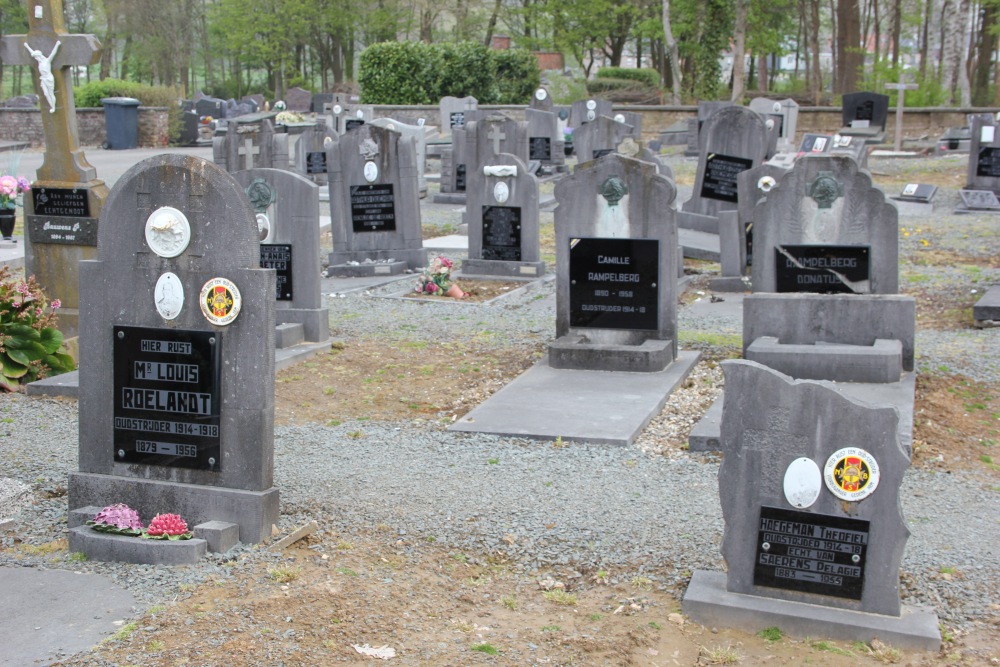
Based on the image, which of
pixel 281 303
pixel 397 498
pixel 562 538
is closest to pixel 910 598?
pixel 562 538

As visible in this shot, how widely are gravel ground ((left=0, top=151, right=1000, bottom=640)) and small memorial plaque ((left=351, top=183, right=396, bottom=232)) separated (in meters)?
6.23

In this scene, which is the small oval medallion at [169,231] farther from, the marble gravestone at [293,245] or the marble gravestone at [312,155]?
the marble gravestone at [312,155]

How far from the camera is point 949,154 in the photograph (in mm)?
27375

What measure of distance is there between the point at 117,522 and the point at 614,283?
16.0 ft

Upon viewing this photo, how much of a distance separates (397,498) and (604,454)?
4.66ft

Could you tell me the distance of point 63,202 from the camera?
1023 cm

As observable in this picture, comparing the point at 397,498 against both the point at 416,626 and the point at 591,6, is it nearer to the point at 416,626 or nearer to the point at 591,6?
the point at 416,626

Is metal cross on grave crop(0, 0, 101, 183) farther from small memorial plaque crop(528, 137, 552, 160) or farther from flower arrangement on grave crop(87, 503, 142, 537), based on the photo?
small memorial plaque crop(528, 137, 552, 160)

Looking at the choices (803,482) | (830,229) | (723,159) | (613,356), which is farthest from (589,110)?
(803,482)

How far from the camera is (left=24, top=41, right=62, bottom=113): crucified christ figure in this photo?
10.1 metres

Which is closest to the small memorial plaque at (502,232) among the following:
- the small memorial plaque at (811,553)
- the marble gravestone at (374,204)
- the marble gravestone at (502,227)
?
the marble gravestone at (502,227)

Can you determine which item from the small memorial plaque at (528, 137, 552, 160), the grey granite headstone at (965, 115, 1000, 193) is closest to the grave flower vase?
the small memorial plaque at (528, 137, 552, 160)

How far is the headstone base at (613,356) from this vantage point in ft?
28.3

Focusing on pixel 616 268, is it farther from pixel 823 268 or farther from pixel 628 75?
pixel 628 75
